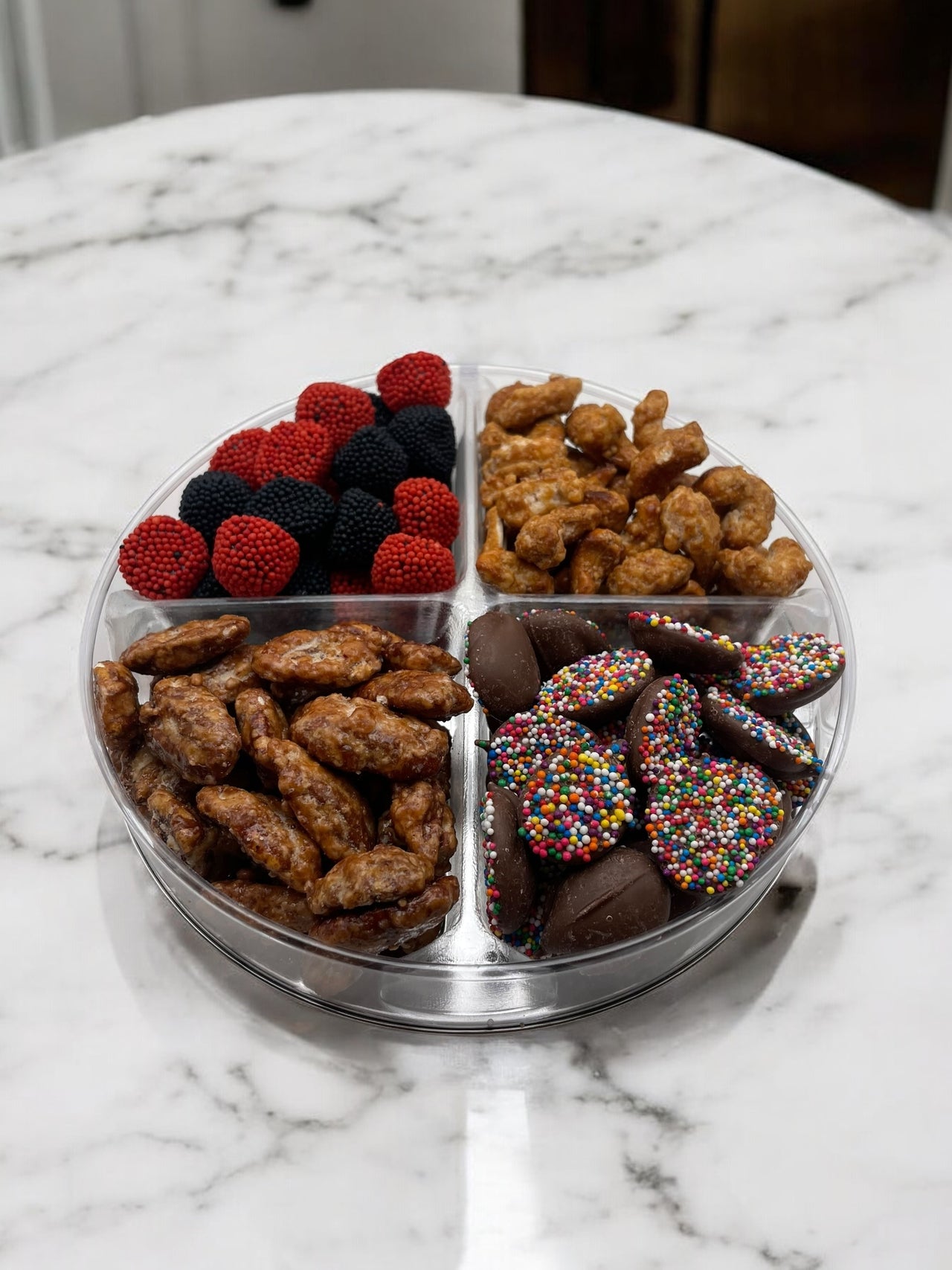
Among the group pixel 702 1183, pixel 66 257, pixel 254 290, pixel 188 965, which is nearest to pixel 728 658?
pixel 702 1183

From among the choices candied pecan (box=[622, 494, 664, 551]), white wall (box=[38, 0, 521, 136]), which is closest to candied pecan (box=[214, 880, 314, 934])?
candied pecan (box=[622, 494, 664, 551])

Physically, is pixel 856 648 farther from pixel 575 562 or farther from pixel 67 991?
pixel 67 991

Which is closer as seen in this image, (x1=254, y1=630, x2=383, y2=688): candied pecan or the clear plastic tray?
the clear plastic tray

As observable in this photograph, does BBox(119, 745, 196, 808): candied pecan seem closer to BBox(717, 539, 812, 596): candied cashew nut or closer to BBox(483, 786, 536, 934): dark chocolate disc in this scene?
BBox(483, 786, 536, 934): dark chocolate disc

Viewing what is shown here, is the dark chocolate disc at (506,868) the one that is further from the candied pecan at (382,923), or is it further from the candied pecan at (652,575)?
the candied pecan at (652,575)

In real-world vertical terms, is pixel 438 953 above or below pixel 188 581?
below
